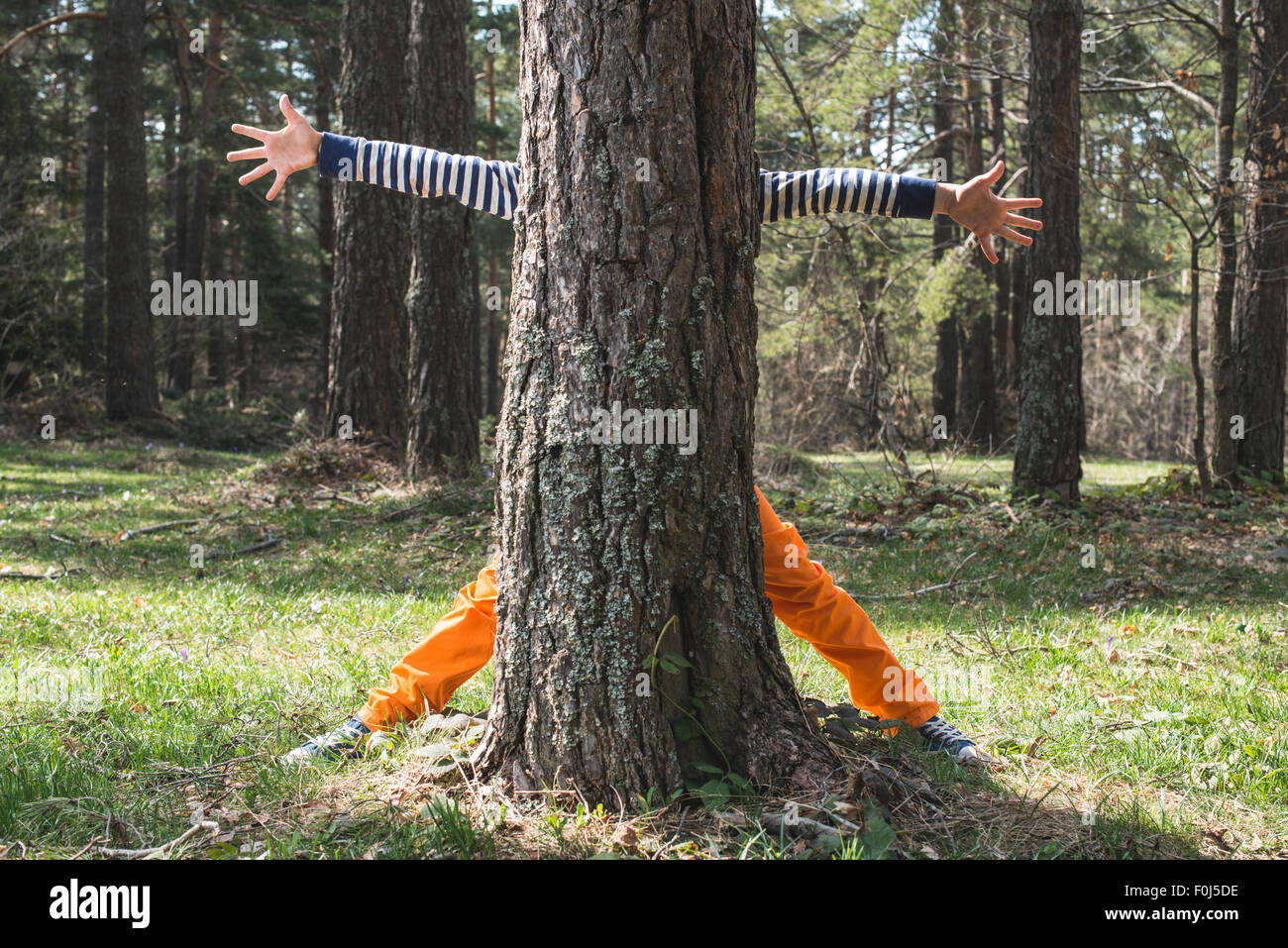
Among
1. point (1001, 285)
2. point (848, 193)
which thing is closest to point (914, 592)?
point (848, 193)

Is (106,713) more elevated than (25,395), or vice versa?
(25,395)

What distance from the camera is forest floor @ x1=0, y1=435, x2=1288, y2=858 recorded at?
97.0 inches

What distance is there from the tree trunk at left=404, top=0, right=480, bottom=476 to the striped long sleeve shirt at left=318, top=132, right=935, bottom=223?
19.6ft

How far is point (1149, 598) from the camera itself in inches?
229

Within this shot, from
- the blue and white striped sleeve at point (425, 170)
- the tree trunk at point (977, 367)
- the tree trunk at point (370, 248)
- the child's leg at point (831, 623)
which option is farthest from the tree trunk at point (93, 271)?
the child's leg at point (831, 623)

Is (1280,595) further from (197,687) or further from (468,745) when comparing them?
(197,687)

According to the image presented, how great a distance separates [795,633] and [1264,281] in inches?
371

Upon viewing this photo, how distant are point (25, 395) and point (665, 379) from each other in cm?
1823

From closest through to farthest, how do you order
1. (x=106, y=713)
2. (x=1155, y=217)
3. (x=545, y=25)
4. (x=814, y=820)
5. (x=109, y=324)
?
(x=814, y=820), (x=545, y=25), (x=106, y=713), (x=109, y=324), (x=1155, y=217)

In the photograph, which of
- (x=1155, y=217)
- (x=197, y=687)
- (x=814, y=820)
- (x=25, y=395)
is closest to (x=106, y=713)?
(x=197, y=687)

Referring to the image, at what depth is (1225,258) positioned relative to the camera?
27.9 ft

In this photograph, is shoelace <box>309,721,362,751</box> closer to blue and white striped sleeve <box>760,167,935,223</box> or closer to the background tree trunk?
blue and white striped sleeve <box>760,167,935,223</box>

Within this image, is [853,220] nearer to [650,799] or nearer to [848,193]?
[848,193]

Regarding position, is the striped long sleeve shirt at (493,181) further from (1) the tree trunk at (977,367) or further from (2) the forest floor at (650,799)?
(1) the tree trunk at (977,367)
